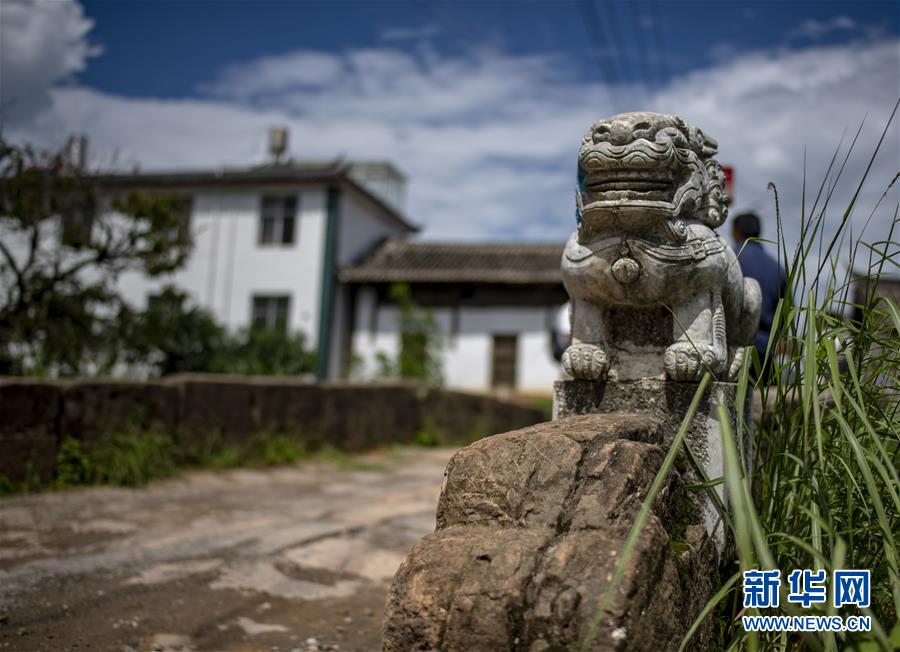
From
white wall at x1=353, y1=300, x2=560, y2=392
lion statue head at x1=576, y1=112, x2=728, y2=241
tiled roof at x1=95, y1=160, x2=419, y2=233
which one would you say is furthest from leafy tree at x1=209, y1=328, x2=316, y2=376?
lion statue head at x1=576, y1=112, x2=728, y2=241

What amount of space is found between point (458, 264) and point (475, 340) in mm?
1707

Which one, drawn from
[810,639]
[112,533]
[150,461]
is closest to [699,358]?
[810,639]

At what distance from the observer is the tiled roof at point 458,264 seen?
1568 cm

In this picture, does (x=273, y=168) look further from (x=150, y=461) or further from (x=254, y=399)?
(x=150, y=461)

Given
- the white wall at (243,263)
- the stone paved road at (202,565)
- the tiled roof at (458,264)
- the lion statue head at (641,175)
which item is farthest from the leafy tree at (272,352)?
the lion statue head at (641,175)

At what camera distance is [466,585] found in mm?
1663

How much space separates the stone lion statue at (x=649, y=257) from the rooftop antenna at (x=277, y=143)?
18.2 meters

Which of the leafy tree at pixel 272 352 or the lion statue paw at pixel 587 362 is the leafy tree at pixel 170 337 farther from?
the lion statue paw at pixel 587 362

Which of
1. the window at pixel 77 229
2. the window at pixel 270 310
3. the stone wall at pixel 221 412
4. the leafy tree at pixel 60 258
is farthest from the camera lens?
the window at pixel 270 310

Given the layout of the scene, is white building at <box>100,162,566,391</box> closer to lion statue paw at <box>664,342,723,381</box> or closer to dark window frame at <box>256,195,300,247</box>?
dark window frame at <box>256,195,300,247</box>

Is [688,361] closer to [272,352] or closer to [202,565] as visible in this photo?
[202,565]

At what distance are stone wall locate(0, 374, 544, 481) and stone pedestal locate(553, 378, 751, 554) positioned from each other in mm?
4201

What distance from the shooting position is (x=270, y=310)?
1705cm

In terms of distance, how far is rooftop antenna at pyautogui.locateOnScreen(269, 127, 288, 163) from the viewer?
64.5 ft
